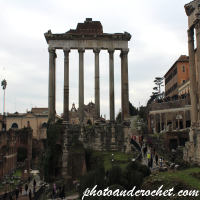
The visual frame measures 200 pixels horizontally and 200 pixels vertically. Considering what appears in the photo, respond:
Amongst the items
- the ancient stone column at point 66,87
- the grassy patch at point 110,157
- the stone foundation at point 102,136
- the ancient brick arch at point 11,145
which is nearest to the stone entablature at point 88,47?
the ancient stone column at point 66,87

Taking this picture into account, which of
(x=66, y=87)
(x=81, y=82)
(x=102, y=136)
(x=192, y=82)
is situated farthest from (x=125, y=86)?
→ (x=192, y=82)

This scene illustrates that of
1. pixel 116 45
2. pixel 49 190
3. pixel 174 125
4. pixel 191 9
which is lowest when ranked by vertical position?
pixel 49 190

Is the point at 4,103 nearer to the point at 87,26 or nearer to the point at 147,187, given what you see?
the point at 87,26

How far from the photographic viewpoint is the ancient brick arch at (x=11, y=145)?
162 ft

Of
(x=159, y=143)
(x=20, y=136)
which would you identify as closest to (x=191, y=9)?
(x=159, y=143)

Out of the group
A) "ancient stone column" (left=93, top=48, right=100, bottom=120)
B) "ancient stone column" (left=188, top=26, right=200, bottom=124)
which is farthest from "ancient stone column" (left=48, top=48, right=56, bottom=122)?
"ancient stone column" (left=188, top=26, right=200, bottom=124)

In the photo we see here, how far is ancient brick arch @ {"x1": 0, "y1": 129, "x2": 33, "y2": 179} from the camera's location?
49.3 metres

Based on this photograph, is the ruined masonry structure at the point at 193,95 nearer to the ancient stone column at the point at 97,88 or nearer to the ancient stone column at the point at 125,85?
the ancient stone column at the point at 125,85

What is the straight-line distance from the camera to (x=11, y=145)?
5603cm

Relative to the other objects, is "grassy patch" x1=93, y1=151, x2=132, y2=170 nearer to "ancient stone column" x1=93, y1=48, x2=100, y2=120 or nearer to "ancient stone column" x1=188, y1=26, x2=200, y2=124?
"ancient stone column" x1=93, y1=48, x2=100, y2=120

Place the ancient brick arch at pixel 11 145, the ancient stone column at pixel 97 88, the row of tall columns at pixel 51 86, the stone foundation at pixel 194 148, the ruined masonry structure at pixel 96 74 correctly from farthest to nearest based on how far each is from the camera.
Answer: the ancient brick arch at pixel 11 145 < the ancient stone column at pixel 97 88 < the row of tall columns at pixel 51 86 < the ruined masonry structure at pixel 96 74 < the stone foundation at pixel 194 148

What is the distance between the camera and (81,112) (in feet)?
96.4

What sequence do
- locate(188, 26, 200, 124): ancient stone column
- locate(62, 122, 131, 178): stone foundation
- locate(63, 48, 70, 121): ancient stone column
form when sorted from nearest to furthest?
locate(188, 26, 200, 124): ancient stone column, locate(62, 122, 131, 178): stone foundation, locate(63, 48, 70, 121): ancient stone column

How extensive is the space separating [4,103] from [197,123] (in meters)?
77.5
